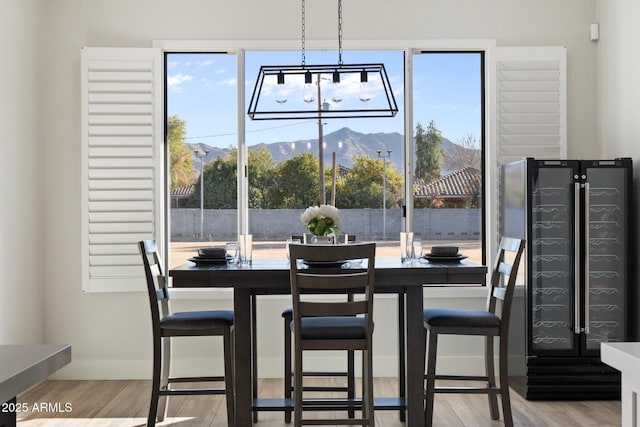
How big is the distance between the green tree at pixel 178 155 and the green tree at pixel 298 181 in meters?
0.68

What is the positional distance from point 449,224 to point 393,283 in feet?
6.12

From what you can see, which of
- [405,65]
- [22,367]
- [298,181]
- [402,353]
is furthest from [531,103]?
[22,367]

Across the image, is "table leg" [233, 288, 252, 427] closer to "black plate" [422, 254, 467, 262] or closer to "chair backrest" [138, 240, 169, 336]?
"chair backrest" [138, 240, 169, 336]

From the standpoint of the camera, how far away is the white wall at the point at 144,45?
512 cm

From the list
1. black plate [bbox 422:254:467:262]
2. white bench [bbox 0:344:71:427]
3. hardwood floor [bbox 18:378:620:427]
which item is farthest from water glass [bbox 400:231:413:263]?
white bench [bbox 0:344:71:427]

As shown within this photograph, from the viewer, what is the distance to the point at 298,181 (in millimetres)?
5289

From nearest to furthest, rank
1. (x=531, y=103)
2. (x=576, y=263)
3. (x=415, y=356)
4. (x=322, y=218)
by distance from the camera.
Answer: (x=415, y=356) → (x=322, y=218) → (x=576, y=263) → (x=531, y=103)

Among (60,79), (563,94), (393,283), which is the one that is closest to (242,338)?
(393,283)

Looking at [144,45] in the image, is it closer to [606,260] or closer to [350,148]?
[350,148]

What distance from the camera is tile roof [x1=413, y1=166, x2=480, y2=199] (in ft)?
17.4

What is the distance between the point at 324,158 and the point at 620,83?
214 cm

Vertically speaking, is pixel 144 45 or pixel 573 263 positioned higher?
pixel 144 45

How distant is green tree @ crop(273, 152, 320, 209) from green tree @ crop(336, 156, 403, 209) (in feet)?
0.65

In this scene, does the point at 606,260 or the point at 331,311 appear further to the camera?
the point at 606,260
